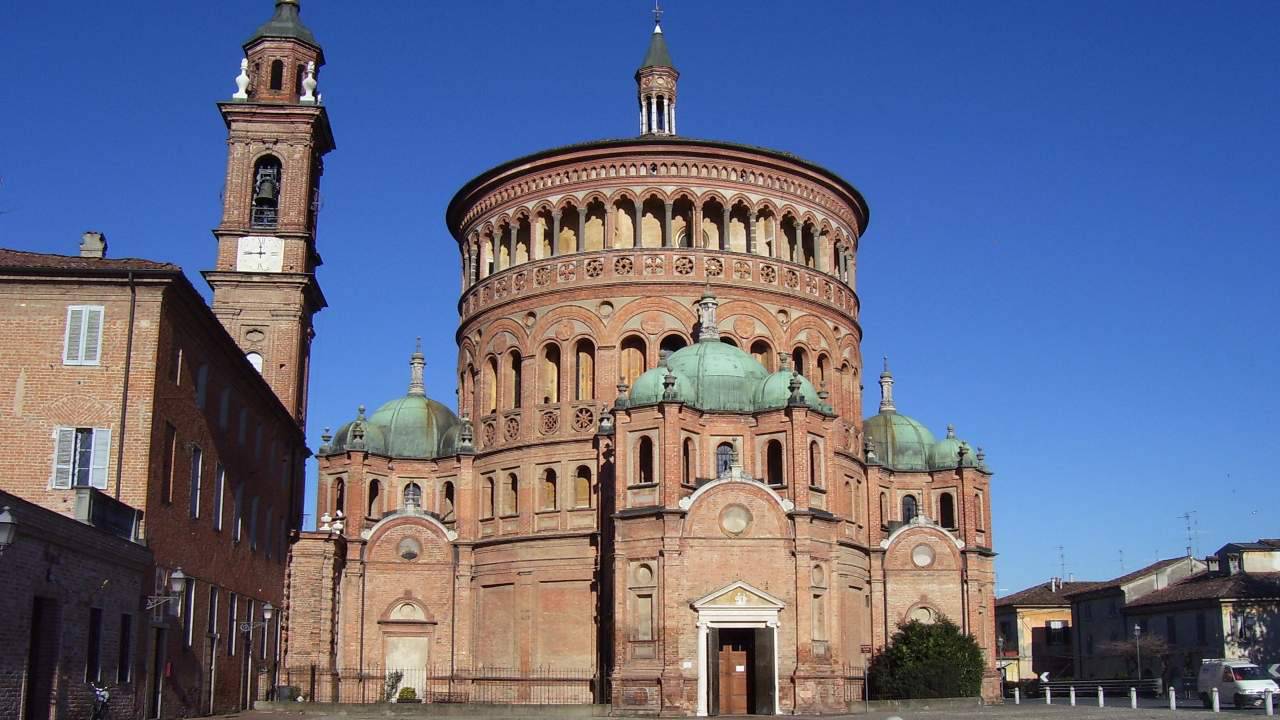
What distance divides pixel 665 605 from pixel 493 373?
48.8 feet

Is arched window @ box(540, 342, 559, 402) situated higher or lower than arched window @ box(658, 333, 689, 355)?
lower

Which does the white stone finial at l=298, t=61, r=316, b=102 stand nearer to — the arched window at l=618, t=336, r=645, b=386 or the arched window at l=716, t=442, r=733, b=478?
the arched window at l=618, t=336, r=645, b=386

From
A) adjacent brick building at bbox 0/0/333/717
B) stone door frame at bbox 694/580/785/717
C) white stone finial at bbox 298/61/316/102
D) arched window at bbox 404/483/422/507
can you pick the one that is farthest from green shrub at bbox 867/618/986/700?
white stone finial at bbox 298/61/316/102

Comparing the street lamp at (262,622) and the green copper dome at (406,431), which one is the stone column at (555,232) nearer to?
the green copper dome at (406,431)

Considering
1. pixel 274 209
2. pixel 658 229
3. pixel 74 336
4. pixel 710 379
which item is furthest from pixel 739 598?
pixel 274 209

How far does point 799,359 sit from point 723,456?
25.5 ft

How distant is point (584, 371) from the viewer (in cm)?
4988

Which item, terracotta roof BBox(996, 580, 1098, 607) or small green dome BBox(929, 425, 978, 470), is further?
terracotta roof BBox(996, 580, 1098, 607)

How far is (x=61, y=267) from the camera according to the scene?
2839 centimetres

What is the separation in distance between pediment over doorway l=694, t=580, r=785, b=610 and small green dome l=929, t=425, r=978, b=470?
15953mm

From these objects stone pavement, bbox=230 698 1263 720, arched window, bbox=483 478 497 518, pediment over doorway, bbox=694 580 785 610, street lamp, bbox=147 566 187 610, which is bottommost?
stone pavement, bbox=230 698 1263 720

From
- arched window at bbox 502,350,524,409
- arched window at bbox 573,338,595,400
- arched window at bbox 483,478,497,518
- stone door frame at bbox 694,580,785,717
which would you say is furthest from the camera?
arched window at bbox 502,350,524,409

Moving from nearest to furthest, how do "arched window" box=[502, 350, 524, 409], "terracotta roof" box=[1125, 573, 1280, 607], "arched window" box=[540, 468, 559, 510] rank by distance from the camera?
1. "arched window" box=[540, 468, 559, 510]
2. "arched window" box=[502, 350, 524, 409]
3. "terracotta roof" box=[1125, 573, 1280, 607]

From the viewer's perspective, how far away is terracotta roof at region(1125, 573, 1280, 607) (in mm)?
65875
